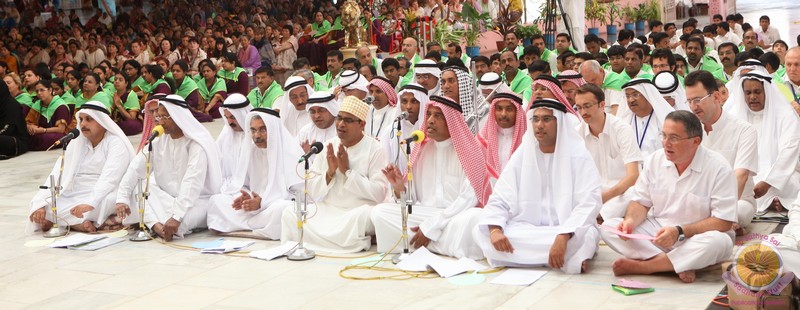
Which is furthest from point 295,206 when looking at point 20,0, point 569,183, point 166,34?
point 20,0

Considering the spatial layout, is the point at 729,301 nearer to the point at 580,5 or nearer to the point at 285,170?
the point at 285,170

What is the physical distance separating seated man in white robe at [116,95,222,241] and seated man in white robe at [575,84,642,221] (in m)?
2.72

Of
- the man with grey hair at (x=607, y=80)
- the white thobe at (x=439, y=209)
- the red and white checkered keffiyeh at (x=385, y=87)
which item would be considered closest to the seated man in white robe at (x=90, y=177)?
the red and white checkered keffiyeh at (x=385, y=87)

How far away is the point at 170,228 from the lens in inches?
275

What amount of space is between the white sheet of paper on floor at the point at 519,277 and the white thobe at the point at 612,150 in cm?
85

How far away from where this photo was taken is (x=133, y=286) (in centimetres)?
585

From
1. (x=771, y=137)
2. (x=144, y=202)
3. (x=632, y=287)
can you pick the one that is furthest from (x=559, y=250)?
(x=144, y=202)

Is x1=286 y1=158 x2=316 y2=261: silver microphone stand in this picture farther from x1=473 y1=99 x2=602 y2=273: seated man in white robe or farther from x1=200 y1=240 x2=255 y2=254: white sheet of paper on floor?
x1=473 y1=99 x2=602 y2=273: seated man in white robe

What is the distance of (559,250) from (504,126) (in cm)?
125

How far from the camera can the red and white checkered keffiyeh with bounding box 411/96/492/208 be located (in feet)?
20.1

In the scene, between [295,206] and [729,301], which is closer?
[729,301]

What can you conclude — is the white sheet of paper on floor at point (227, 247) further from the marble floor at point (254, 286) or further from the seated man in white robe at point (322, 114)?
the seated man in white robe at point (322, 114)

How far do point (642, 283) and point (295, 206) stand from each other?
Result: 251cm

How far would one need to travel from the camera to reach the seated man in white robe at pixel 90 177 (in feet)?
24.4
